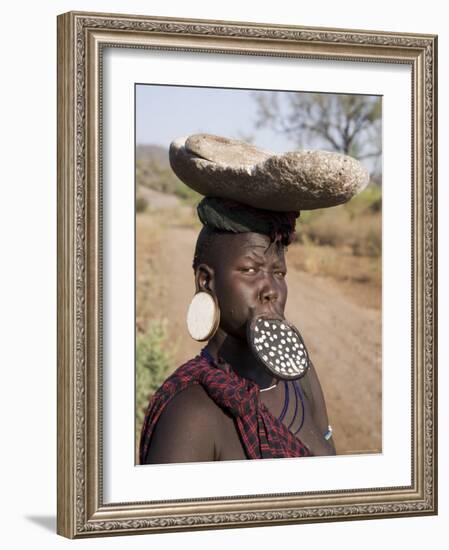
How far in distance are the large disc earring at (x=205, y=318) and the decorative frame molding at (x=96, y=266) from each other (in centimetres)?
46

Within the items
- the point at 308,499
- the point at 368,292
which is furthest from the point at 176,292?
the point at 308,499

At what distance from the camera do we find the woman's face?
5230mm

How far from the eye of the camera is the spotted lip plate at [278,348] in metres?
5.17

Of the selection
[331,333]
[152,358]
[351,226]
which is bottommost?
[152,358]

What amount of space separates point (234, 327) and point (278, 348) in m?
0.18

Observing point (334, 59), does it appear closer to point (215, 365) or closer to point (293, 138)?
point (293, 138)

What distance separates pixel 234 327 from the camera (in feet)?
17.2

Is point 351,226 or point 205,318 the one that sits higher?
point 351,226

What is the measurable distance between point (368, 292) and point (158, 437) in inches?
47.0

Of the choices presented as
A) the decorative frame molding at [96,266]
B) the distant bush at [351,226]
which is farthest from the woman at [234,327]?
the distant bush at [351,226]

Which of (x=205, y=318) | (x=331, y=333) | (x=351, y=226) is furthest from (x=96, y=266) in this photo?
(x=351, y=226)

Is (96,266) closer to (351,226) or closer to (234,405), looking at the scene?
(234,405)

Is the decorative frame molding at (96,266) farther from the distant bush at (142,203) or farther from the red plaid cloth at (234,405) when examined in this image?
the distant bush at (142,203)

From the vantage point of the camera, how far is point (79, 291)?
15.9ft
